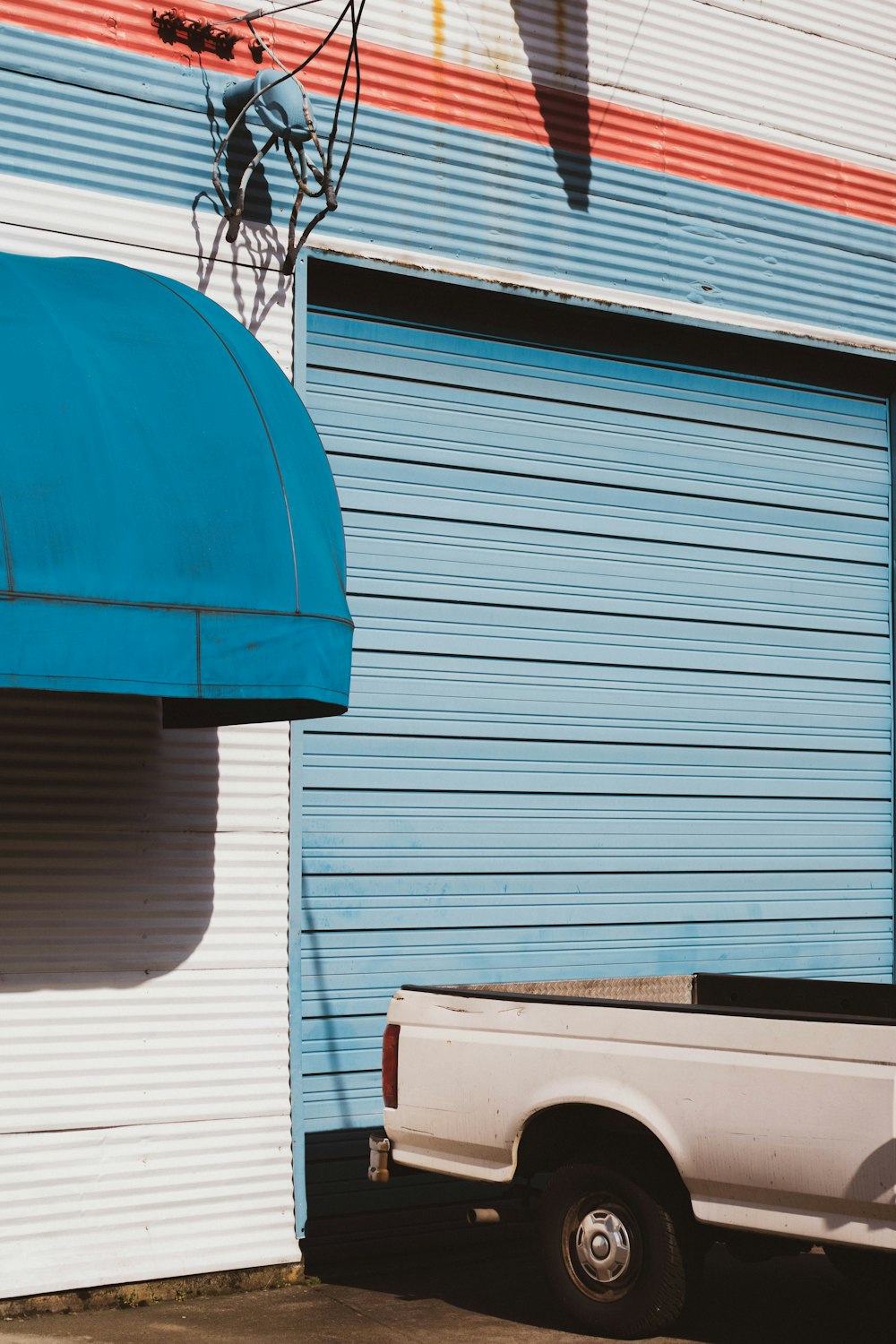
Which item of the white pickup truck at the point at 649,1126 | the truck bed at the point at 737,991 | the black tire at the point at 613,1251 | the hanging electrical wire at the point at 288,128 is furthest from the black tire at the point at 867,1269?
the hanging electrical wire at the point at 288,128

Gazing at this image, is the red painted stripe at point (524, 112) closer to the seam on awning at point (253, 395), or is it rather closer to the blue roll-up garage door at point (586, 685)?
the blue roll-up garage door at point (586, 685)

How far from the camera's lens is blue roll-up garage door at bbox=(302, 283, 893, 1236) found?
29.6ft

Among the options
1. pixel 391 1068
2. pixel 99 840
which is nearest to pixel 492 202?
pixel 99 840

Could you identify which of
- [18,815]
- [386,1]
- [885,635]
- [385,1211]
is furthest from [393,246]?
[385,1211]

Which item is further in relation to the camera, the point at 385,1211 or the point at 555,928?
the point at 555,928

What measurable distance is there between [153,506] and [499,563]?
11.1 feet

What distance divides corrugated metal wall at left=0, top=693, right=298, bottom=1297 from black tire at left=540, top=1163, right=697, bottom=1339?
6.08 feet

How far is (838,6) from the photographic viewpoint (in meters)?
11.1

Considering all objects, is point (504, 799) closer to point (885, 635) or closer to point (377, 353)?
point (377, 353)

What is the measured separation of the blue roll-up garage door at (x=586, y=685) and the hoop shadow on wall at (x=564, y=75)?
109cm

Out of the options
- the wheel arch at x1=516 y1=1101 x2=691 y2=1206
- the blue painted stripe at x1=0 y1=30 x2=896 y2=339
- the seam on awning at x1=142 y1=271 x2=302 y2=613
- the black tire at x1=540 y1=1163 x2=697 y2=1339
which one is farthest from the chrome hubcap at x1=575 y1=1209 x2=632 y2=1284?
the blue painted stripe at x1=0 y1=30 x2=896 y2=339

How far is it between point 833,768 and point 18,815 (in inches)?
221

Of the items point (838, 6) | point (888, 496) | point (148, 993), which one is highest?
point (838, 6)

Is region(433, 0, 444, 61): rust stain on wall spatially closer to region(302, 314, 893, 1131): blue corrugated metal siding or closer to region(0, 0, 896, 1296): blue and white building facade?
region(0, 0, 896, 1296): blue and white building facade
